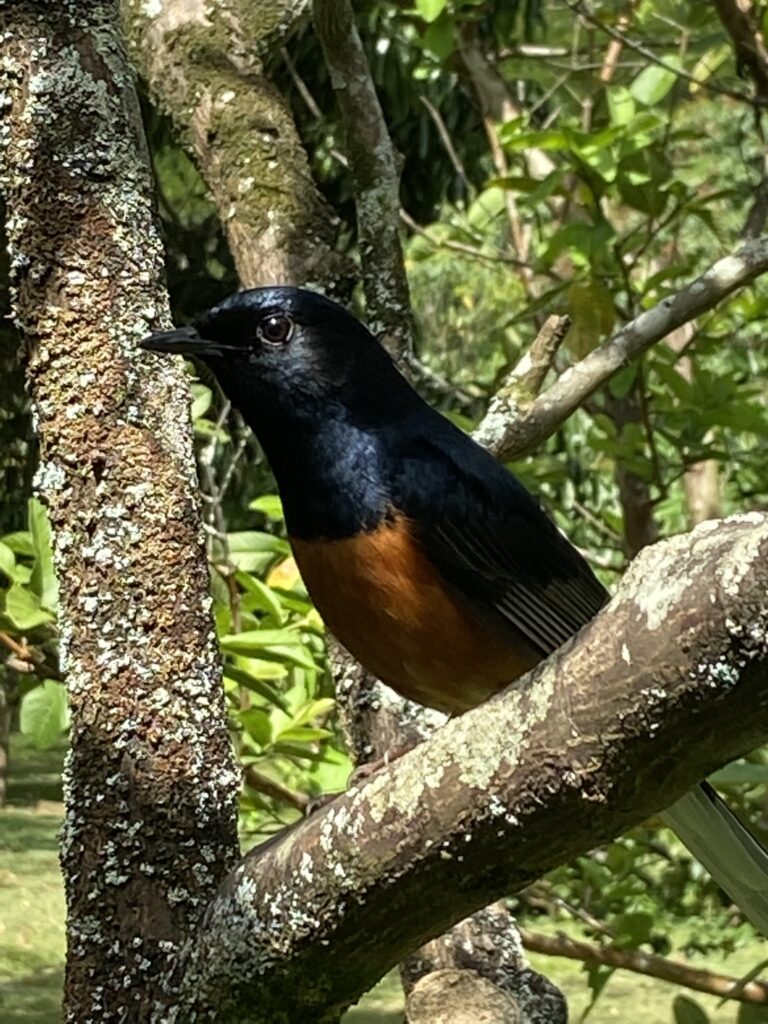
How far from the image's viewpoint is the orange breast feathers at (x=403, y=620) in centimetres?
216

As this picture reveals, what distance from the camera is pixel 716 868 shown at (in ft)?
7.31

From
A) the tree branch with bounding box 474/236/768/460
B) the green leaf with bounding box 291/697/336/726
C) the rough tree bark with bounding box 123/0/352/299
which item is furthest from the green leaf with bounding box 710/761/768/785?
the rough tree bark with bounding box 123/0/352/299

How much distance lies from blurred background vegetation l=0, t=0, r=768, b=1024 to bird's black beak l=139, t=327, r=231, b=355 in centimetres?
58

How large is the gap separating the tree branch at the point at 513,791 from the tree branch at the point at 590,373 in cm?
122

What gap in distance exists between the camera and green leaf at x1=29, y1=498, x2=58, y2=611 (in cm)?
254

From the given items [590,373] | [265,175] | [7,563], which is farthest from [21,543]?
[590,373]

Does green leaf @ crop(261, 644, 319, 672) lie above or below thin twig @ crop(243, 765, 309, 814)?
above

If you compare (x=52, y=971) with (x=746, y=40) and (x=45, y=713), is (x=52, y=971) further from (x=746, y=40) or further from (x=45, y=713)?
(x=746, y=40)

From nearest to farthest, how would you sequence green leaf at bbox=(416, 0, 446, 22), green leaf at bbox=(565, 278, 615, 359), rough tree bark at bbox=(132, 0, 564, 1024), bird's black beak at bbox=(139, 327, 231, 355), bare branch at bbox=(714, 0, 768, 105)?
1. bird's black beak at bbox=(139, 327, 231, 355)
2. rough tree bark at bbox=(132, 0, 564, 1024)
3. green leaf at bbox=(416, 0, 446, 22)
4. bare branch at bbox=(714, 0, 768, 105)
5. green leaf at bbox=(565, 278, 615, 359)

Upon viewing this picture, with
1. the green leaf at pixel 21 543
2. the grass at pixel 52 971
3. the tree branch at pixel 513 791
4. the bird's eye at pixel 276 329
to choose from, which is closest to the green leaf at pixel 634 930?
the grass at pixel 52 971

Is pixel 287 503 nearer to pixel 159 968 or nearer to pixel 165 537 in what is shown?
pixel 165 537

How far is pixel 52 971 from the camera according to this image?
5.55 m

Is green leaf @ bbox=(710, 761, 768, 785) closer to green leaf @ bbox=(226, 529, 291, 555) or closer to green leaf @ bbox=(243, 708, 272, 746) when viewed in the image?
green leaf @ bbox=(243, 708, 272, 746)

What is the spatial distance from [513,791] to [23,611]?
4.84 feet
